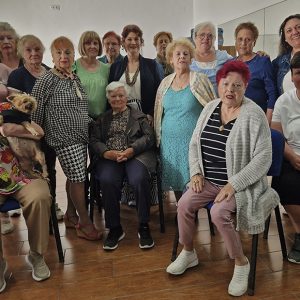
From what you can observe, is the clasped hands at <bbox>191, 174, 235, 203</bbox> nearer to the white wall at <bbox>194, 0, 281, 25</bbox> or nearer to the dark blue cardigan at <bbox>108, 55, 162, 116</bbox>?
the dark blue cardigan at <bbox>108, 55, 162, 116</bbox>

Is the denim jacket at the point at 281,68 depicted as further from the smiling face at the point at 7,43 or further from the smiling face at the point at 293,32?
the smiling face at the point at 7,43

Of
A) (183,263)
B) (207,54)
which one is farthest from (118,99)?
(183,263)

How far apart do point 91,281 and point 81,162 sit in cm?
83

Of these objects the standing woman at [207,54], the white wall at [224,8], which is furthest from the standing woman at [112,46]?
the white wall at [224,8]

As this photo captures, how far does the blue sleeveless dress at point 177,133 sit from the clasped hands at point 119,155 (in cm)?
27

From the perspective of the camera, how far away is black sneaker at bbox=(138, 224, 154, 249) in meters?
Result: 2.44

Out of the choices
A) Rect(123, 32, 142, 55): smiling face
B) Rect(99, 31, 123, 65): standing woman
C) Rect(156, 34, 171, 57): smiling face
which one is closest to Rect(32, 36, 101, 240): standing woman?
Rect(123, 32, 142, 55): smiling face

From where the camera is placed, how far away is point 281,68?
8.92 ft

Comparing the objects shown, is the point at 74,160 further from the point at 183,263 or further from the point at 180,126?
the point at 183,263

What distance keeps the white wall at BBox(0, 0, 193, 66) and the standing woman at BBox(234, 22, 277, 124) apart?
5.10m

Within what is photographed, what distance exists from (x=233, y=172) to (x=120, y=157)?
0.88m

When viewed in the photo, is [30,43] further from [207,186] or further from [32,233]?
[207,186]

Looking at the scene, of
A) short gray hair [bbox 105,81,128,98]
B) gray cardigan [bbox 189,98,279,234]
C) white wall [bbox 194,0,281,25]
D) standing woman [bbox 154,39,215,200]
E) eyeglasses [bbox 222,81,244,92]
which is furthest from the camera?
white wall [bbox 194,0,281,25]

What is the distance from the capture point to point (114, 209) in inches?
96.3
